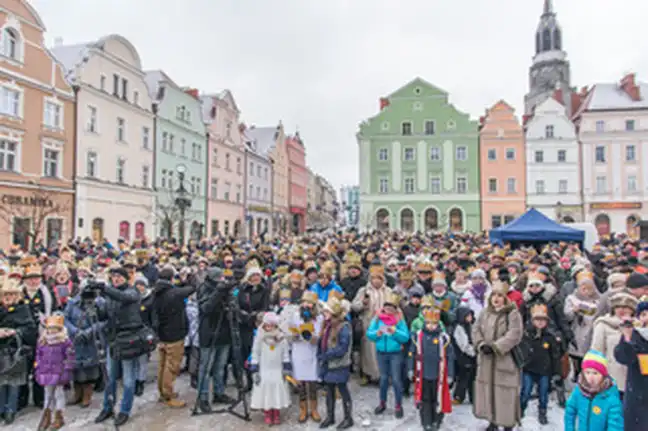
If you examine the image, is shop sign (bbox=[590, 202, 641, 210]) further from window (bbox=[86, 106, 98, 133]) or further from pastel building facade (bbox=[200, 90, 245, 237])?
window (bbox=[86, 106, 98, 133])

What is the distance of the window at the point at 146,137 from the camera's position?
31.4 meters

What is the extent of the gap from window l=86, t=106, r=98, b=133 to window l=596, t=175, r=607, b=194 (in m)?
42.8

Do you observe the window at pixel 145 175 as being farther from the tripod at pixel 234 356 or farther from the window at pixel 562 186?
the window at pixel 562 186

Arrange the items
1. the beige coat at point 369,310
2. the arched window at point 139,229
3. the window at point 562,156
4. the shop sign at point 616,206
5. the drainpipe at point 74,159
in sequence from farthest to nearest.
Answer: the window at point 562,156 < the shop sign at point 616,206 < the arched window at point 139,229 < the drainpipe at point 74,159 < the beige coat at point 369,310

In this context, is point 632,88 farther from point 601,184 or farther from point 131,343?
point 131,343

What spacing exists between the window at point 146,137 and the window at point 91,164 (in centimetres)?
474

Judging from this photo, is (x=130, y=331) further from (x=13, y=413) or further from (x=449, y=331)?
(x=449, y=331)

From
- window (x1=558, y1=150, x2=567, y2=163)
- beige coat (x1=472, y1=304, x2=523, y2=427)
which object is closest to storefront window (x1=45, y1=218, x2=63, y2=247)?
beige coat (x1=472, y1=304, x2=523, y2=427)

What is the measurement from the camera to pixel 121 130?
29.3 metres

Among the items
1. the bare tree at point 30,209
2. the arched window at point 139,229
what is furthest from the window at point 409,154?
the bare tree at point 30,209

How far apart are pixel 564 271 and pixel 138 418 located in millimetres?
8337

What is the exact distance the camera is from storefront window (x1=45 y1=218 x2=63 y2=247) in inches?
934

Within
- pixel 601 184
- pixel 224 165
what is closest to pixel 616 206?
pixel 601 184

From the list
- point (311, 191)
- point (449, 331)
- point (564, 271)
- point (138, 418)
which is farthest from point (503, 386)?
point (311, 191)
